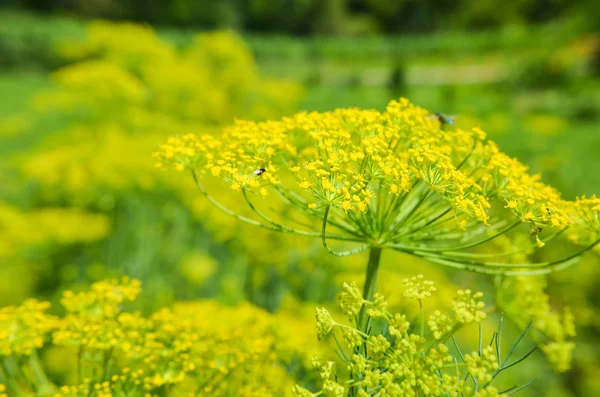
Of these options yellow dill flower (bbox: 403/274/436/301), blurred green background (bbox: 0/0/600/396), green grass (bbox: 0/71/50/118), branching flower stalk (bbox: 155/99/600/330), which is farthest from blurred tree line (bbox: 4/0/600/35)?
yellow dill flower (bbox: 403/274/436/301)

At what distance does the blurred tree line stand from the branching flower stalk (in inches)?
1900

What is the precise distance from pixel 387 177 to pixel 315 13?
5341 cm

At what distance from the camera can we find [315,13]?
50531 mm

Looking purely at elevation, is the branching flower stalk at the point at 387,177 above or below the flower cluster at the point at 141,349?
above

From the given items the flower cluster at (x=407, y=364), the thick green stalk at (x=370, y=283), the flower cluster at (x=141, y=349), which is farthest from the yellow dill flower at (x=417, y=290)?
the flower cluster at (x=141, y=349)

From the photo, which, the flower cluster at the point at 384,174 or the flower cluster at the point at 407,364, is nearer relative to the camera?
the flower cluster at the point at 407,364

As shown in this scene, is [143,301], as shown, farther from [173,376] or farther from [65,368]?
[173,376]

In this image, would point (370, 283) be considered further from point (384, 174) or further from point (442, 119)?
point (442, 119)

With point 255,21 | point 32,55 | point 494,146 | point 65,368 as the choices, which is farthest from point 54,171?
point 255,21

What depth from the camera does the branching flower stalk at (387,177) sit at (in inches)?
50.0

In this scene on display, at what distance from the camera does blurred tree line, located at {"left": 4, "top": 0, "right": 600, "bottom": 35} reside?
46.5 meters

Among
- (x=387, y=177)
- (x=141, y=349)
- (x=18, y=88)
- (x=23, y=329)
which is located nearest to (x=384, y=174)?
(x=387, y=177)

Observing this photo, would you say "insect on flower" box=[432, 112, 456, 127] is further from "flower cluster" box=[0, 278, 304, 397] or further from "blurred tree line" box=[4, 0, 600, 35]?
"blurred tree line" box=[4, 0, 600, 35]

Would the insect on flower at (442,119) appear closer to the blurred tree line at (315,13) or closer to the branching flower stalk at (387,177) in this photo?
the branching flower stalk at (387,177)
